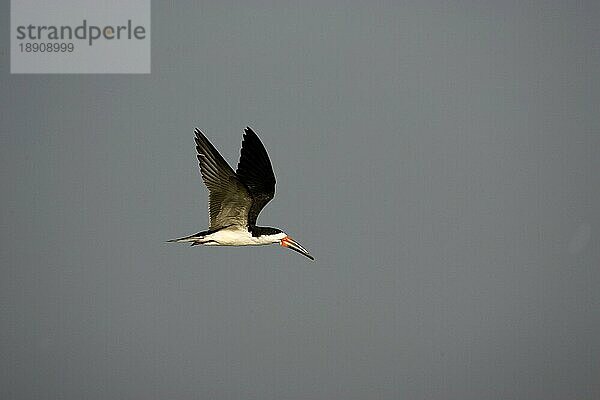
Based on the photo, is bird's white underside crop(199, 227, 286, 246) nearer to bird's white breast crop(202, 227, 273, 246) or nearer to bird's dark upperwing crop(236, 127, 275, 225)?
bird's white breast crop(202, 227, 273, 246)

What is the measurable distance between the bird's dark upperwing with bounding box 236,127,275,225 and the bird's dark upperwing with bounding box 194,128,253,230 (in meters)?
0.20

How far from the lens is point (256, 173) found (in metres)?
17.6

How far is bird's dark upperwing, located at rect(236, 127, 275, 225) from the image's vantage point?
17.5 meters

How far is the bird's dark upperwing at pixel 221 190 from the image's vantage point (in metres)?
17.1

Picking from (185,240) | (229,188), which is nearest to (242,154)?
(229,188)

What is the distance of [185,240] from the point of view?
1675 cm

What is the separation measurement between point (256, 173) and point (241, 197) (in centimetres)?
58

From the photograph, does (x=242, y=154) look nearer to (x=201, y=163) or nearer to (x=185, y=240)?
(x=201, y=163)

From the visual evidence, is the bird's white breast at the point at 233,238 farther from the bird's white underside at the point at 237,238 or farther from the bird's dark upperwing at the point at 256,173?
the bird's dark upperwing at the point at 256,173

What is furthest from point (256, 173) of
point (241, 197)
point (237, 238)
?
point (237, 238)

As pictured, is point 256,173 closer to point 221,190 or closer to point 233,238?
point 221,190

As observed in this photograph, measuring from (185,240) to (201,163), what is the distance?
1.48m

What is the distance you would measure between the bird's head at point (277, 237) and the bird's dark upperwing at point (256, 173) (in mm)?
265

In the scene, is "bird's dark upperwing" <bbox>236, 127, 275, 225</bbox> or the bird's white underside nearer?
the bird's white underside
